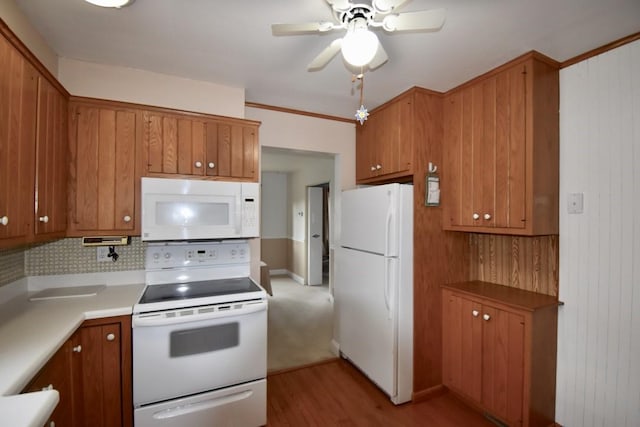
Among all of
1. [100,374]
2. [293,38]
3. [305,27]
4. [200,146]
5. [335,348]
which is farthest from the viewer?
[335,348]

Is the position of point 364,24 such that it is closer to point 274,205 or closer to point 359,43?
point 359,43

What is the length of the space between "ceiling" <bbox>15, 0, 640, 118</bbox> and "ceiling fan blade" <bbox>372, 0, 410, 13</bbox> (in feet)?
0.81

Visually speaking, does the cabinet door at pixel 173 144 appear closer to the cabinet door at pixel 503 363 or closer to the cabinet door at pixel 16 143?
the cabinet door at pixel 16 143

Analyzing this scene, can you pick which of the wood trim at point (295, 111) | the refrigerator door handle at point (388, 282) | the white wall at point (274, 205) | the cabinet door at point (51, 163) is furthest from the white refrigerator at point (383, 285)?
the white wall at point (274, 205)

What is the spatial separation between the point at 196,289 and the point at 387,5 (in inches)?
79.2

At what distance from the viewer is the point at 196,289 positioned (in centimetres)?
210

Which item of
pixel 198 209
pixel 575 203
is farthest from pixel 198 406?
pixel 575 203

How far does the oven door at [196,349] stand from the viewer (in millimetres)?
1715

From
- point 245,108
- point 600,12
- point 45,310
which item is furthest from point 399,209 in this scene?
point 45,310

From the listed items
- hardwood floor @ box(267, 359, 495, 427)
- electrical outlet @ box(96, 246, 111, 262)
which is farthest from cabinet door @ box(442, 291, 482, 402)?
electrical outlet @ box(96, 246, 111, 262)

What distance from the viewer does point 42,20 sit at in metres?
1.63

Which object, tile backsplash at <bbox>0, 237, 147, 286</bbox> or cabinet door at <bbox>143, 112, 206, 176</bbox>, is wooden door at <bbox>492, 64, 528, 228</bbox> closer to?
cabinet door at <bbox>143, 112, 206, 176</bbox>

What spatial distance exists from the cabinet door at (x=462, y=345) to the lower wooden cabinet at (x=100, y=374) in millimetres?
2264

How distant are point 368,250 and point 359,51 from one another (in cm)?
163
